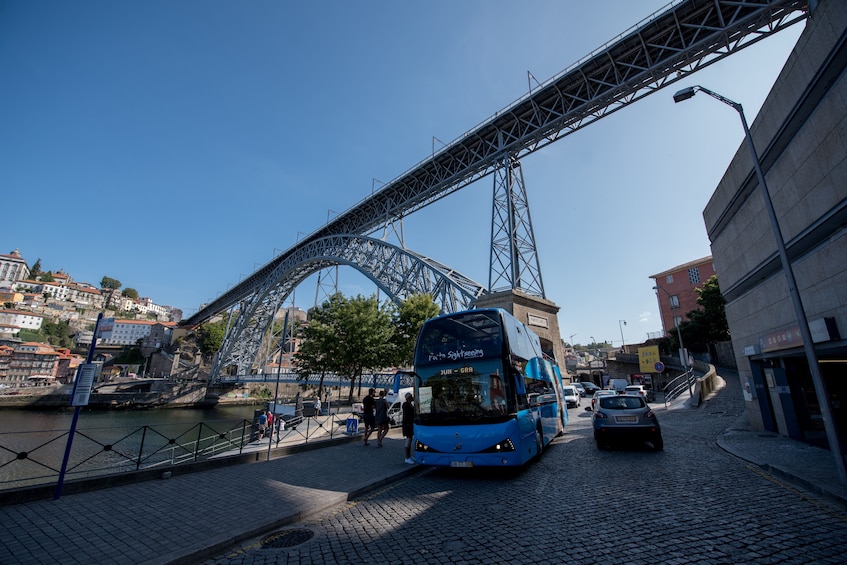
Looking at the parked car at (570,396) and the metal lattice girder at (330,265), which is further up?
the metal lattice girder at (330,265)

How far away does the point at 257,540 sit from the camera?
494 centimetres

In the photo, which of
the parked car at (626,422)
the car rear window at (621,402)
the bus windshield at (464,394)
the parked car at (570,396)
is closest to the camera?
the bus windshield at (464,394)

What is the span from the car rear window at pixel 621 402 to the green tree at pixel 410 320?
1689 centimetres

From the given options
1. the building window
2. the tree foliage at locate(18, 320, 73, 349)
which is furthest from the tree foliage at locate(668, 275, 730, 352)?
the tree foliage at locate(18, 320, 73, 349)

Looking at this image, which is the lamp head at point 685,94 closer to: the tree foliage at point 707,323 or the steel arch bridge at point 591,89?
the steel arch bridge at point 591,89

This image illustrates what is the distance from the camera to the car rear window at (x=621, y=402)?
10.5m

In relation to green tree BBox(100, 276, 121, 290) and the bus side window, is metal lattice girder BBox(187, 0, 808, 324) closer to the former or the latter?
the bus side window

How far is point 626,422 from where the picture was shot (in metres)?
10.1

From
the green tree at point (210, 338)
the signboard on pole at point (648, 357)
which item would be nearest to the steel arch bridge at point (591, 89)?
the signboard on pole at point (648, 357)

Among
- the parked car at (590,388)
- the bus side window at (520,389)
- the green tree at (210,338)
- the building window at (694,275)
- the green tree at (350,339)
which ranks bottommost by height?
the parked car at (590,388)

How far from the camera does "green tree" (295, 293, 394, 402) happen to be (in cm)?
2664

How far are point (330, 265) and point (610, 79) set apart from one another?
1362 inches

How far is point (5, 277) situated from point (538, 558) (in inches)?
7206

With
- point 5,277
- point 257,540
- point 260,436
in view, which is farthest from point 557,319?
point 5,277
